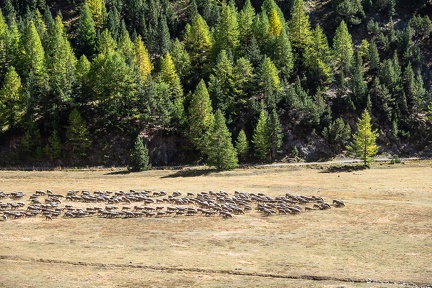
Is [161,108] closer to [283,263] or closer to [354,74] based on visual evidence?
[354,74]

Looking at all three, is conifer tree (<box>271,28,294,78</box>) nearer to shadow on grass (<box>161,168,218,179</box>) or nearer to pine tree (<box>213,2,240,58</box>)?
pine tree (<box>213,2,240,58</box>)

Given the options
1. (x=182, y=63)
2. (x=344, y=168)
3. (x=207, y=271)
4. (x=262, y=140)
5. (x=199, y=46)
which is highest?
(x=199, y=46)

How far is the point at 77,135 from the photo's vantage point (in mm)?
106000

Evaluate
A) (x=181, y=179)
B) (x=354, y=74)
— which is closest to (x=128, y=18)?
(x=354, y=74)

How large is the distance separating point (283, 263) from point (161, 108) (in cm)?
7076

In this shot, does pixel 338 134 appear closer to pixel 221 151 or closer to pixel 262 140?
pixel 262 140

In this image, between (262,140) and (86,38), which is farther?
(86,38)

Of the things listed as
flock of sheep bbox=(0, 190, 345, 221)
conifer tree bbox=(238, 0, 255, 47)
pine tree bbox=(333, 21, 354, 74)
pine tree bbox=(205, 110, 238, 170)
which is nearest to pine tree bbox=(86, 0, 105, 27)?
conifer tree bbox=(238, 0, 255, 47)

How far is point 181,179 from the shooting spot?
89688mm

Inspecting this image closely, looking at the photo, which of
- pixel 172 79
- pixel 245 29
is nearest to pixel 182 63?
pixel 172 79

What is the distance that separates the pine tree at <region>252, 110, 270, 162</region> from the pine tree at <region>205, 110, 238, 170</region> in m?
7.32

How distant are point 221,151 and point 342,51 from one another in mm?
50006

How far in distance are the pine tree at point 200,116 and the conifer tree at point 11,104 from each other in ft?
121

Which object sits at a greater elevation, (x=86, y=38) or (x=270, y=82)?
(x=86, y=38)
